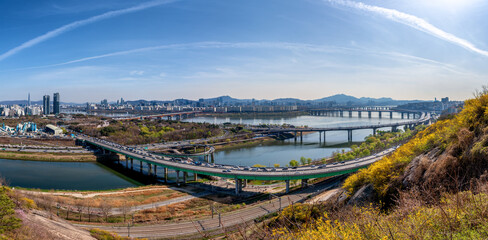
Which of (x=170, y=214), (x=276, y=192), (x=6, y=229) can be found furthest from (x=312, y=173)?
(x=6, y=229)

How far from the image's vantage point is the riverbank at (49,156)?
2603 cm

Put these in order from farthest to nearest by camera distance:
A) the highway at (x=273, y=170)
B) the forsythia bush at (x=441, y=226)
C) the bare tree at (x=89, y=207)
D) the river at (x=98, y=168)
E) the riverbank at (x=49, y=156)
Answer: the riverbank at (x=49, y=156), the river at (x=98, y=168), the highway at (x=273, y=170), the bare tree at (x=89, y=207), the forsythia bush at (x=441, y=226)

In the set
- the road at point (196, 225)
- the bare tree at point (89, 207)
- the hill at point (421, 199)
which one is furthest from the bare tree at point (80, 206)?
the hill at point (421, 199)

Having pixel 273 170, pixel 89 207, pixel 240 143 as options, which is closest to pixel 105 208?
pixel 89 207

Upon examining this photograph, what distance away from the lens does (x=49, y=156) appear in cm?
2655

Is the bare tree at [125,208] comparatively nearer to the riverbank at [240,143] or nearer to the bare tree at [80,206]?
the bare tree at [80,206]

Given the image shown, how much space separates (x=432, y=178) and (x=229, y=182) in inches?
531

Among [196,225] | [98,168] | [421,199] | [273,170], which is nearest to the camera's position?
[421,199]

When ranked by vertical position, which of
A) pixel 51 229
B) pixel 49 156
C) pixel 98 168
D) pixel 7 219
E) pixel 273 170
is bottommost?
pixel 98 168

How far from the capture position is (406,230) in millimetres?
3295

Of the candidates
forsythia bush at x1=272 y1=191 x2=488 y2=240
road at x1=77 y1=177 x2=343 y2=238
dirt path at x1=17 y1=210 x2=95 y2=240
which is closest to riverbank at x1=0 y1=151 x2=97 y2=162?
road at x1=77 y1=177 x2=343 y2=238

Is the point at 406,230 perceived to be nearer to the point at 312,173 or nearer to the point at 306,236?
the point at 306,236

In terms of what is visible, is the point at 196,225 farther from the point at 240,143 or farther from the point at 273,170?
the point at 240,143

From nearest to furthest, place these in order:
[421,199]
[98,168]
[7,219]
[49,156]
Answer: [421,199] → [7,219] → [98,168] → [49,156]
